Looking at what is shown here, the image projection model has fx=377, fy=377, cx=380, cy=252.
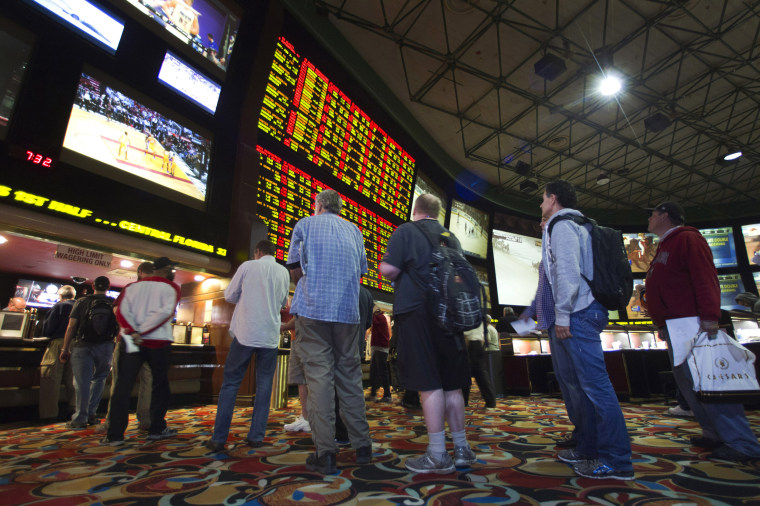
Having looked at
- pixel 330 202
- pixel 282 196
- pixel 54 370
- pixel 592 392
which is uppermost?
pixel 282 196

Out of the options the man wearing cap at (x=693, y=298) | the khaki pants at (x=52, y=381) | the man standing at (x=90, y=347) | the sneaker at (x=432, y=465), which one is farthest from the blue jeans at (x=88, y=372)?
the man wearing cap at (x=693, y=298)

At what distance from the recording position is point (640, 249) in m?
15.7

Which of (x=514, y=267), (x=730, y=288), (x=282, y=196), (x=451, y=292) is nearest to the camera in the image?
(x=451, y=292)

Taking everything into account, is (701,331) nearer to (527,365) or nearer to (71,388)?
(527,365)

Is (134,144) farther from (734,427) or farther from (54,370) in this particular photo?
(734,427)

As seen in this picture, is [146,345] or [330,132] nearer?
[146,345]

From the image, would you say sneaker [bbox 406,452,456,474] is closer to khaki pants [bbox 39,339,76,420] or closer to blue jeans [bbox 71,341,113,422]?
blue jeans [bbox 71,341,113,422]

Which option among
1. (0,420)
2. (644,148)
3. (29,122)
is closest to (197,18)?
(29,122)

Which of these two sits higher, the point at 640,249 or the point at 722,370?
the point at 640,249

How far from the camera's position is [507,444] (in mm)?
2613

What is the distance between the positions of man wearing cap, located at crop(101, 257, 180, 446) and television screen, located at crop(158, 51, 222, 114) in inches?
131

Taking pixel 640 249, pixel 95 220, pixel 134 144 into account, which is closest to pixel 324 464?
pixel 95 220

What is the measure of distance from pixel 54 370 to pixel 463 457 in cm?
457

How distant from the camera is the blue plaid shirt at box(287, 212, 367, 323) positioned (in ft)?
7.23
